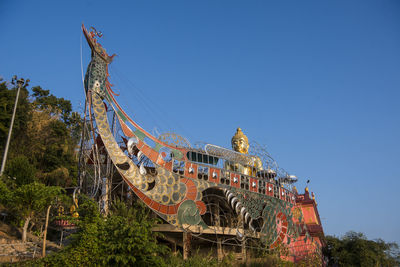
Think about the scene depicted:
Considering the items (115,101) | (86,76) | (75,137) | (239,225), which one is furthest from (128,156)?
(75,137)

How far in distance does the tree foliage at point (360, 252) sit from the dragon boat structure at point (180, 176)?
8489mm

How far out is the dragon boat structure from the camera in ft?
52.6

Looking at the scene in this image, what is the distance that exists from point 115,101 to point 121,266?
27.7 feet

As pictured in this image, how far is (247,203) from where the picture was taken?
19.5m

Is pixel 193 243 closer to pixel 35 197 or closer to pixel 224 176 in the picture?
pixel 224 176

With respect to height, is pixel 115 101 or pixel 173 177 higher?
pixel 115 101

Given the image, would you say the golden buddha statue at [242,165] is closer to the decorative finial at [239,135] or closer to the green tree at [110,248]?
the decorative finial at [239,135]

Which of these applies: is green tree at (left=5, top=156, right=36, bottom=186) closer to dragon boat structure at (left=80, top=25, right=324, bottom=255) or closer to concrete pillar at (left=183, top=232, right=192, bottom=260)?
dragon boat structure at (left=80, top=25, right=324, bottom=255)

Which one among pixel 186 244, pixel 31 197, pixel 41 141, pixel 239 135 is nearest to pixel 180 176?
pixel 186 244

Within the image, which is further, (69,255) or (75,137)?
(75,137)

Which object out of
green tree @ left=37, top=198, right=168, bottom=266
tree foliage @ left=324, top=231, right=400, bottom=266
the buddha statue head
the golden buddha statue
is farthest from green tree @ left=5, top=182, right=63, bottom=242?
tree foliage @ left=324, top=231, right=400, bottom=266

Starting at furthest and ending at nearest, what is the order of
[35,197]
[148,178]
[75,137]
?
[75,137]
[148,178]
[35,197]

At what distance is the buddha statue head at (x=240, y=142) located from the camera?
997 inches

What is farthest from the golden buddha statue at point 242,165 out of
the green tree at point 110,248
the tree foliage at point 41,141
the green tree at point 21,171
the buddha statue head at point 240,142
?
the tree foliage at point 41,141
